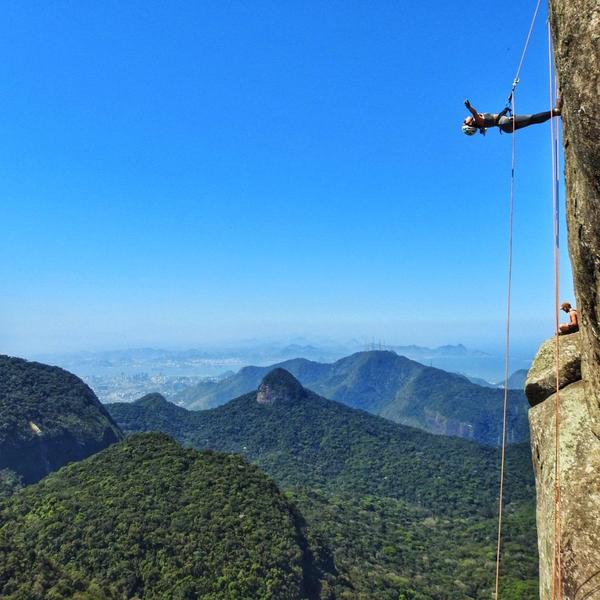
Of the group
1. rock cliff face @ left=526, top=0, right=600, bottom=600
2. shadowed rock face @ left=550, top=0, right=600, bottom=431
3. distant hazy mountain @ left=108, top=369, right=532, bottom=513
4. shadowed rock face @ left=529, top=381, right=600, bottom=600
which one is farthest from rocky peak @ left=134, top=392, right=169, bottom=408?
shadowed rock face @ left=550, top=0, right=600, bottom=431

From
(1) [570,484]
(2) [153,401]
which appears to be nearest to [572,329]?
(1) [570,484]

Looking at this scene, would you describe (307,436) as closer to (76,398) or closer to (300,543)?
(76,398)

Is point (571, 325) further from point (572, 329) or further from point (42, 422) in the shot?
point (42, 422)

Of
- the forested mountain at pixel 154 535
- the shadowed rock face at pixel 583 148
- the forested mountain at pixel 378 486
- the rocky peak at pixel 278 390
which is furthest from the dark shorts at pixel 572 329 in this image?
the rocky peak at pixel 278 390

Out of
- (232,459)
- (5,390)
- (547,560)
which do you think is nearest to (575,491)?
(547,560)

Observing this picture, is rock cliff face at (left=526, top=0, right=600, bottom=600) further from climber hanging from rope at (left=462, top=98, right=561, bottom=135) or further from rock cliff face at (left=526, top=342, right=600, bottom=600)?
climber hanging from rope at (left=462, top=98, right=561, bottom=135)
